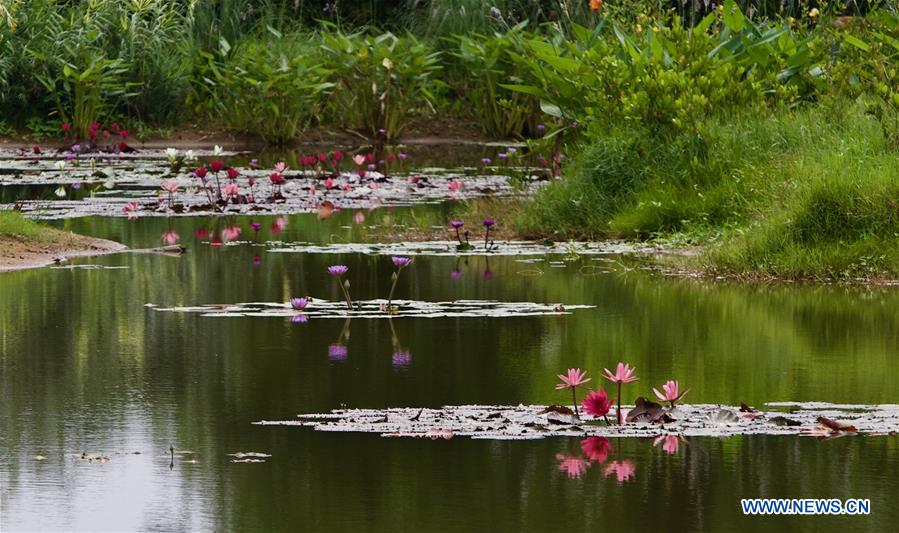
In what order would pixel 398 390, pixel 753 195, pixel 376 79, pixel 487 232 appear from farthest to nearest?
1. pixel 376 79
2. pixel 487 232
3. pixel 753 195
4. pixel 398 390

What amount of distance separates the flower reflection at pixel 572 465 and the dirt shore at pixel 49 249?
22.3 feet

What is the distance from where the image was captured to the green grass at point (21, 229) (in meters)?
13.1

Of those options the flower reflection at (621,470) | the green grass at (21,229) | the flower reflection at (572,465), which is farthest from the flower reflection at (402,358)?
the green grass at (21,229)

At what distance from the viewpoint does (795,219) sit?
11797 mm

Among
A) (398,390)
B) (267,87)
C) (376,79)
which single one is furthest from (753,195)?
(376,79)

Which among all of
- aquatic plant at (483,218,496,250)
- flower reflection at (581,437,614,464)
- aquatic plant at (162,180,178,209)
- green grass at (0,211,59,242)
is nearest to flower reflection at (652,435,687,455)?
flower reflection at (581,437,614,464)

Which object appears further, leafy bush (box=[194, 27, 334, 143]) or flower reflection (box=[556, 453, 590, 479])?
leafy bush (box=[194, 27, 334, 143])

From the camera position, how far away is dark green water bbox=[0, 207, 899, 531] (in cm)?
569

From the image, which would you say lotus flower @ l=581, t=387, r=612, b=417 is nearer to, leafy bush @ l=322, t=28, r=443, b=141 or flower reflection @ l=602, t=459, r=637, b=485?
flower reflection @ l=602, t=459, r=637, b=485

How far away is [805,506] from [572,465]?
872 millimetres

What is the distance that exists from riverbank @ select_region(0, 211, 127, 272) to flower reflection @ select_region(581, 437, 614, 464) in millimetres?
6641

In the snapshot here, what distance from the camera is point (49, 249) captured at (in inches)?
518

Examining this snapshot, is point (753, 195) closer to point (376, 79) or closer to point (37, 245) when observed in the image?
point (37, 245)

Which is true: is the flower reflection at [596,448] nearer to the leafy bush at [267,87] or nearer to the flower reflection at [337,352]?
the flower reflection at [337,352]
